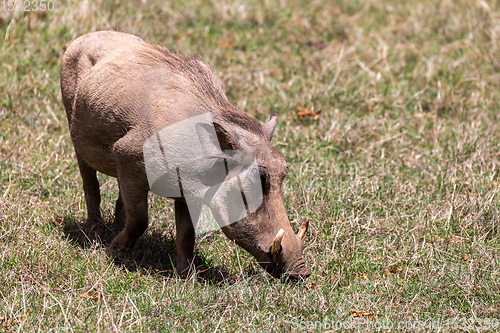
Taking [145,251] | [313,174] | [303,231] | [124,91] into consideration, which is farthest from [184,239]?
[313,174]

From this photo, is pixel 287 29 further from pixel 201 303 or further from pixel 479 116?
pixel 201 303

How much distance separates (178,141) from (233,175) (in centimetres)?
39

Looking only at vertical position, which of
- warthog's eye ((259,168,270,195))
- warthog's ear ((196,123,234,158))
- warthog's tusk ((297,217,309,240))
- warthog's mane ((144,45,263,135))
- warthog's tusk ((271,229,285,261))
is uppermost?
warthog's mane ((144,45,263,135))

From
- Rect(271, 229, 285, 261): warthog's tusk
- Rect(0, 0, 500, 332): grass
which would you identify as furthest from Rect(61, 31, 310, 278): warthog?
Rect(0, 0, 500, 332): grass

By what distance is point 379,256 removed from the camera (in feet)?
15.6

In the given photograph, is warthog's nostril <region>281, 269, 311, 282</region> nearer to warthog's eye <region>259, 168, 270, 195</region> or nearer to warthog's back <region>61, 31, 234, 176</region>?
warthog's eye <region>259, 168, 270, 195</region>

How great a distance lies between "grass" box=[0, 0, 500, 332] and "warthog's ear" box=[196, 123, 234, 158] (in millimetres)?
852

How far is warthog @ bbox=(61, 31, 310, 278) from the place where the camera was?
13.1 ft

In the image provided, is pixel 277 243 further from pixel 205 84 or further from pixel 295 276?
pixel 205 84

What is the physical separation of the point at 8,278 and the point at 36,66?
3.60 metres

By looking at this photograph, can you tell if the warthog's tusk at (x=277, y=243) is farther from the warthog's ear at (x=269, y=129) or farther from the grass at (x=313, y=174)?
the warthog's ear at (x=269, y=129)

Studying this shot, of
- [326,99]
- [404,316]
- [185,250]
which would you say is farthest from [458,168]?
[185,250]

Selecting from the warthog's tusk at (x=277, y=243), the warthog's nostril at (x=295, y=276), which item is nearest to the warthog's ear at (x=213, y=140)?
the warthog's tusk at (x=277, y=243)

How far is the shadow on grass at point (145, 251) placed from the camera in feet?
14.8
